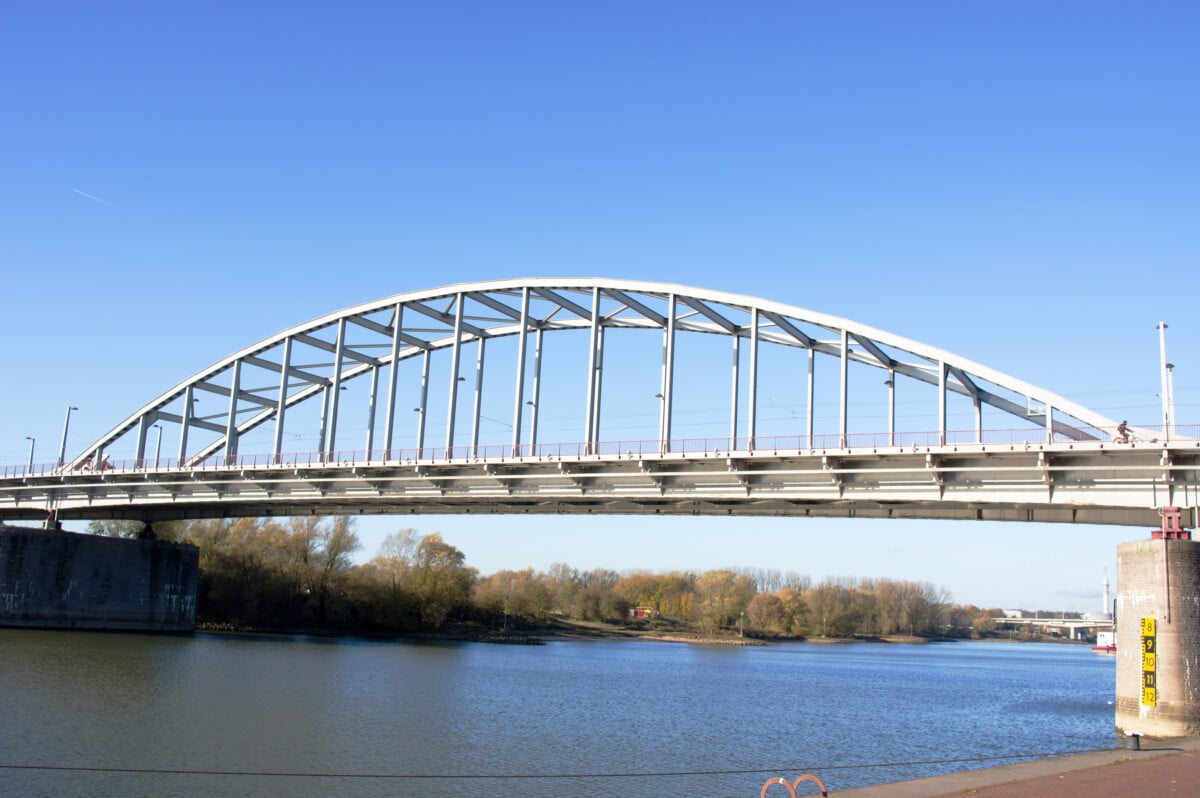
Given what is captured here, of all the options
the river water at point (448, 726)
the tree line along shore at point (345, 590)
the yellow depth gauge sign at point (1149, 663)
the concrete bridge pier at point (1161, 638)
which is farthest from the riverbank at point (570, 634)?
the yellow depth gauge sign at point (1149, 663)

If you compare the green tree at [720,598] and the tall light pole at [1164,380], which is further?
the green tree at [720,598]

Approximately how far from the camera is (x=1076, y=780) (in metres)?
17.8

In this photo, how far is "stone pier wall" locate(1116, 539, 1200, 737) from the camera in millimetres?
26203

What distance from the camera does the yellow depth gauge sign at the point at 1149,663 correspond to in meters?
26.7

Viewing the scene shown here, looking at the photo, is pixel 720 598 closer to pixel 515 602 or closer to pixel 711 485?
pixel 515 602

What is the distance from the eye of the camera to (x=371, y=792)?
60.4 feet

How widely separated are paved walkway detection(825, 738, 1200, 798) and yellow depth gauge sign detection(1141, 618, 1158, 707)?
17.2ft

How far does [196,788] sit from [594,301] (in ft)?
109

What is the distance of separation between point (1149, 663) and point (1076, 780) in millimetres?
11207

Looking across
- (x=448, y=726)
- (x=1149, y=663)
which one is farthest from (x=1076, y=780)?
(x=448, y=726)

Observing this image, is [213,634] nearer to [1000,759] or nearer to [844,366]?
[844,366]

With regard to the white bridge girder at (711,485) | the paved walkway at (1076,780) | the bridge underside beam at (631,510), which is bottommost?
the paved walkway at (1076,780)

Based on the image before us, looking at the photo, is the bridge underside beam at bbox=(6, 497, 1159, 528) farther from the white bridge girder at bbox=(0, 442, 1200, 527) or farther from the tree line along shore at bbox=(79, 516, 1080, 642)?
the tree line along shore at bbox=(79, 516, 1080, 642)

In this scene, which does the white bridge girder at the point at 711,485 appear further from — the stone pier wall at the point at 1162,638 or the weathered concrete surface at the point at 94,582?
the weathered concrete surface at the point at 94,582
